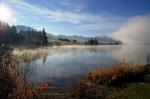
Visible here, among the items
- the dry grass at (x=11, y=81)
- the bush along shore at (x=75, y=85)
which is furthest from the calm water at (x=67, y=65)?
the dry grass at (x=11, y=81)

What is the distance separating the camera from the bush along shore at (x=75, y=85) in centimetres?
798

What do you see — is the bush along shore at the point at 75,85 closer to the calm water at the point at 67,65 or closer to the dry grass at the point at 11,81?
the dry grass at the point at 11,81

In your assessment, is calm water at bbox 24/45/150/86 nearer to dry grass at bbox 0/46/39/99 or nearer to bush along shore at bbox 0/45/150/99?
bush along shore at bbox 0/45/150/99

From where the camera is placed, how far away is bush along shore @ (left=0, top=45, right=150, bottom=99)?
7.98 meters

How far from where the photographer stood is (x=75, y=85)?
10.5 meters

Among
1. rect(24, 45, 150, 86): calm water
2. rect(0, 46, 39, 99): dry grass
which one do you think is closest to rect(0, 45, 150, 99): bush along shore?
rect(0, 46, 39, 99): dry grass

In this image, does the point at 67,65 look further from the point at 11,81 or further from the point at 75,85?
the point at 11,81

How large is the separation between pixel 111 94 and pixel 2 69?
5335mm

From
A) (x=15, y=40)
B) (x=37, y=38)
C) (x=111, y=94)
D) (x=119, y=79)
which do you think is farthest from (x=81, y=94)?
(x=37, y=38)

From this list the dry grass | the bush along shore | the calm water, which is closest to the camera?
the dry grass

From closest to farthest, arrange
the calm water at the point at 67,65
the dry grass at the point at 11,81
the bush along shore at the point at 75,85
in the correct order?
1. the dry grass at the point at 11,81
2. the bush along shore at the point at 75,85
3. the calm water at the point at 67,65

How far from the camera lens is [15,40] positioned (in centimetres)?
10825

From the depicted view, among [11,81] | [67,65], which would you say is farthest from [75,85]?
[67,65]

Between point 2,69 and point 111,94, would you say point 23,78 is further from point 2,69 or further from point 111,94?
point 111,94
